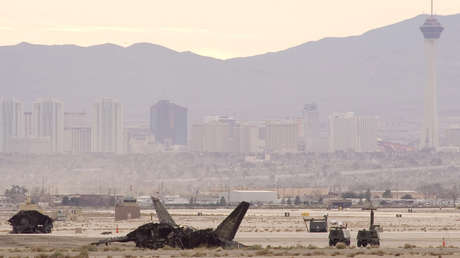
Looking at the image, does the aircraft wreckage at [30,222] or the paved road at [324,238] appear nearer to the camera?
the paved road at [324,238]

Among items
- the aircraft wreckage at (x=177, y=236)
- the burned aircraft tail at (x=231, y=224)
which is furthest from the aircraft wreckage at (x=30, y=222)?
the burned aircraft tail at (x=231, y=224)

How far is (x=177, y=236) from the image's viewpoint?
8288cm

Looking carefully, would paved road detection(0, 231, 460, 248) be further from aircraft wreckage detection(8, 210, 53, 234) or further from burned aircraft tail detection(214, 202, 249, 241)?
burned aircraft tail detection(214, 202, 249, 241)

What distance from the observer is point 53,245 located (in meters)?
90.9

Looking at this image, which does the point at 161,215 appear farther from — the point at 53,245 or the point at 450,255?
the point at 450,255

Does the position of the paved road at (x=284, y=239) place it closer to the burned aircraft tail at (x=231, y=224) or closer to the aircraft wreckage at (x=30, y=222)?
the aircraft wreckage at (x=30, y=222)

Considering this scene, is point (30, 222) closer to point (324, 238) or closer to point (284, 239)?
point (284, 239)

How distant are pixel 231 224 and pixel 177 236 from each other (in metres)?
4.22

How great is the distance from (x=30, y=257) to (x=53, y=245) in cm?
1490

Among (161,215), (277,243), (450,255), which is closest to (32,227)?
A: (277,243)

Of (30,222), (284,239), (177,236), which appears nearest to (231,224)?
(177,236)

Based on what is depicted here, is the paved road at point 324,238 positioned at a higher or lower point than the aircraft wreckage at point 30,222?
lower

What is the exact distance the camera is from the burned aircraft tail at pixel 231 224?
78.8 meters

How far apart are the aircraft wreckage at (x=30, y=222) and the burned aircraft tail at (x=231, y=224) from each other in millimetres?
42459
